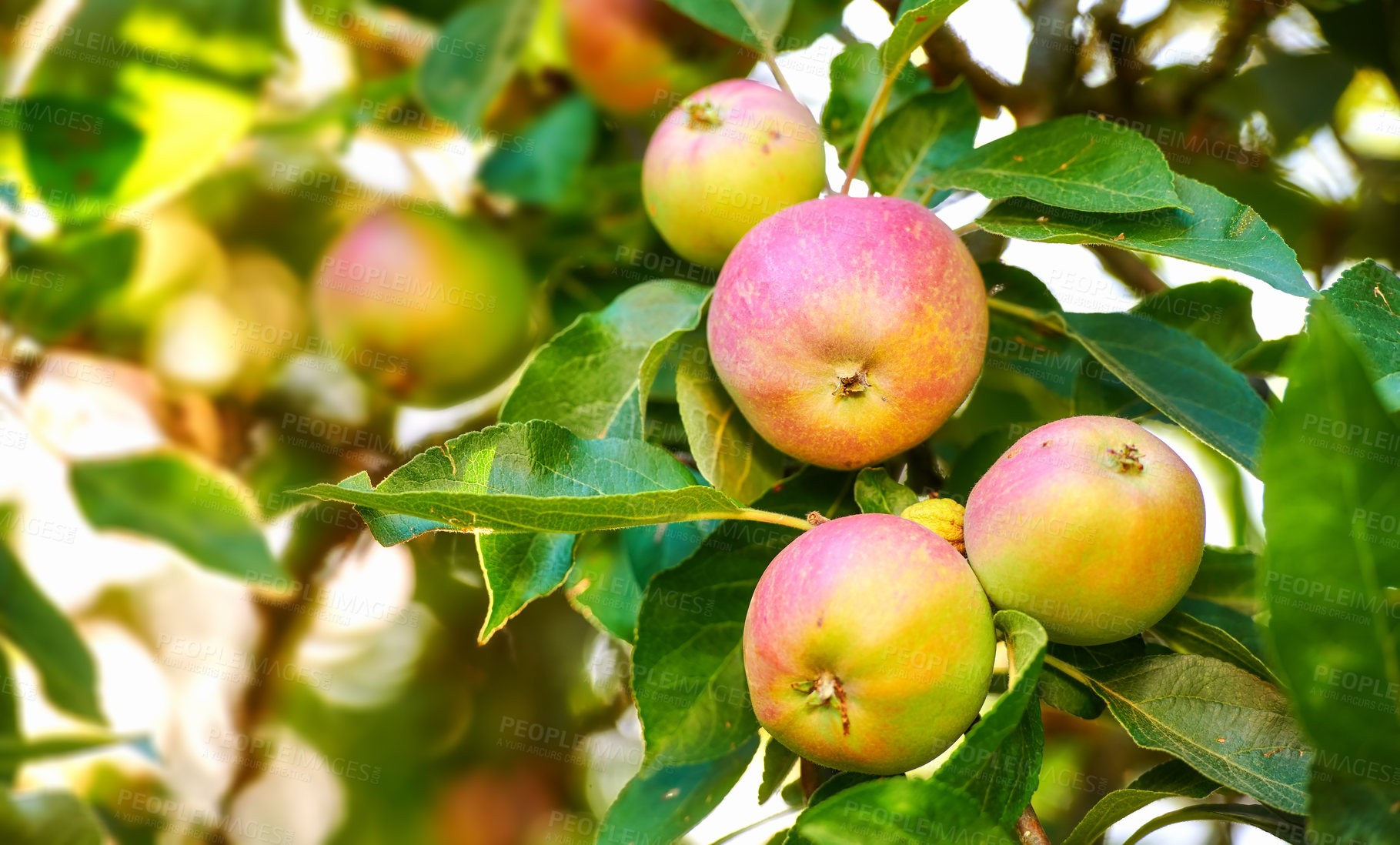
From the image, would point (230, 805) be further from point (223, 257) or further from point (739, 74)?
point (739, 74)

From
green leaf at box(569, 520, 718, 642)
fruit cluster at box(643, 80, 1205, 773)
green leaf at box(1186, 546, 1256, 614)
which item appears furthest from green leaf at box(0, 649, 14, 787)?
green leaf at box(1186, 546, 1256, 614)

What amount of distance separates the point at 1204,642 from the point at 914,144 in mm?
450

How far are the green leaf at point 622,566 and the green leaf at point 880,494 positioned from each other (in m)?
0.12

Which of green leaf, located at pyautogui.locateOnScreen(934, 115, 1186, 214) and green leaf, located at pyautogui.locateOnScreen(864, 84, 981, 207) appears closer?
green leaf, located at pyautogui.locateOnScreen(934, 115, 1186, 214)

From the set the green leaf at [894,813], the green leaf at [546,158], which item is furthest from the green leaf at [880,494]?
the green leaf at [546,158]

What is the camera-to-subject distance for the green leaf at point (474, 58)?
1206 millimetres

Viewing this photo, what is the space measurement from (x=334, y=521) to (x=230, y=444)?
0.20 m

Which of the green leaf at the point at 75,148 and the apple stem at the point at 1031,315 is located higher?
the apple stem at the point at 1031,315

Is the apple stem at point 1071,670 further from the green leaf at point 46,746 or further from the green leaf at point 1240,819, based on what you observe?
the green leaf at point 46,746

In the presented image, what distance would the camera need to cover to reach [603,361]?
0.78 m

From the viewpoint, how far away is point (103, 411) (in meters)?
1.49

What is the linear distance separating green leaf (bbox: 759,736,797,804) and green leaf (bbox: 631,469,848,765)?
8 centimetres

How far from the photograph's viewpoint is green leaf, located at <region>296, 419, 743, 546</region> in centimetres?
55

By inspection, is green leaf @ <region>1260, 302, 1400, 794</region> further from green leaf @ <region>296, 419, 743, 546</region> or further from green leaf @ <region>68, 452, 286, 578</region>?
green leaf @ <region>68, 452, 286, 578</region>
